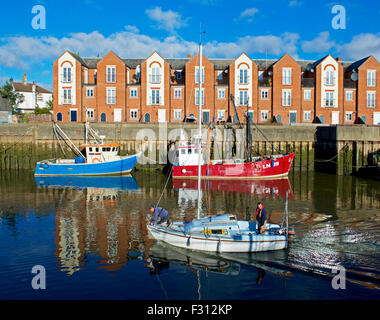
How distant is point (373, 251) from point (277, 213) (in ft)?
23.4

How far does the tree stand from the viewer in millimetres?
72562


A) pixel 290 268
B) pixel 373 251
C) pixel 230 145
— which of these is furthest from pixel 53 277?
pixel 230 145

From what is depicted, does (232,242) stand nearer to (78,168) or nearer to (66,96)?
(78,168)

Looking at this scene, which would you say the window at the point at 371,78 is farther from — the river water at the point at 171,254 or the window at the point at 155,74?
the river water at the point at 171,254

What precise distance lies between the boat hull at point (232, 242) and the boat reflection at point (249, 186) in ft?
40.8

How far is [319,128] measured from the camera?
42000 millimetres

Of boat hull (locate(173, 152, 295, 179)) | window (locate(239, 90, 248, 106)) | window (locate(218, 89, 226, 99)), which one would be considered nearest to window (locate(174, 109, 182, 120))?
window (locate(218, 89, 226, 99))

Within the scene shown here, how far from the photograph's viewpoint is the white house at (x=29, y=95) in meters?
80.2

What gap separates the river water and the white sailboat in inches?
13.1

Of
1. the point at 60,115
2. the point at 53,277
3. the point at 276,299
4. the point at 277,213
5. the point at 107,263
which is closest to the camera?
the point at 276,299

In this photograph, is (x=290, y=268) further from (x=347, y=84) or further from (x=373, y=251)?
(x=347, y=84)

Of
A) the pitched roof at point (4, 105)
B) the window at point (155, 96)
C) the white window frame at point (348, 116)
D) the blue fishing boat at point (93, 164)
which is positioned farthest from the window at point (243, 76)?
the pitched roof at point (4, 105)

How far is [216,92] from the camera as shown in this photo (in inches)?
2008

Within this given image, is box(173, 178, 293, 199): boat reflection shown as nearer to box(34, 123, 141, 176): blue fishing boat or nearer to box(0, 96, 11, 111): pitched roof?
box(34, 123, 141, 176): blue fishing boat
